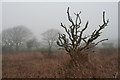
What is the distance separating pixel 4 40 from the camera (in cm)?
1408

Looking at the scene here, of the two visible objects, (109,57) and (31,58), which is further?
(31,58)

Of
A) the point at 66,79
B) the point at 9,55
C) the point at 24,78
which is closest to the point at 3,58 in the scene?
the point at 9,55

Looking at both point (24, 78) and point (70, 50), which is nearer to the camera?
point (70, 50)

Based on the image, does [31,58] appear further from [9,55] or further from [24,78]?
[24,78]

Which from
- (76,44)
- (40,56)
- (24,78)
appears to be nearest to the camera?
(76,44)

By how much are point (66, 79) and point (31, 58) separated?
278 inches

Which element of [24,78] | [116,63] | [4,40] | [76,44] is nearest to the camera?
[76,44]

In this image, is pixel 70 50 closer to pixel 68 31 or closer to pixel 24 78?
pixel 68 31

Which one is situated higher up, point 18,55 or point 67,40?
point 67,40

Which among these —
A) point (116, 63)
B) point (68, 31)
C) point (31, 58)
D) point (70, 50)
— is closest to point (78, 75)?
point (70, 50)

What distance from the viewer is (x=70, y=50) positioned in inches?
277

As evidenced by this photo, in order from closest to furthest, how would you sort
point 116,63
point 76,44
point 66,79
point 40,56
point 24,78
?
point 76,44 < point 66,79 < point 24,78 < point 116,63 < point 40,56

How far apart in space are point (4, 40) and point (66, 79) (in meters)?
7.54

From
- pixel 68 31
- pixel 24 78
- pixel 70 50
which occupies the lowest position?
pixel 24 78
